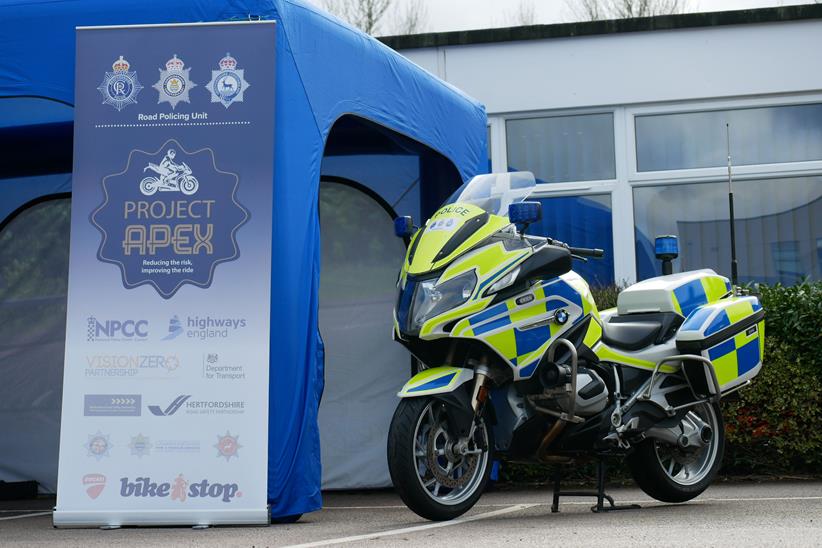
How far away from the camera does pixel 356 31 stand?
7051 millimetres

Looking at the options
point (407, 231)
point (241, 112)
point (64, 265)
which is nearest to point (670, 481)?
point (407, 231)

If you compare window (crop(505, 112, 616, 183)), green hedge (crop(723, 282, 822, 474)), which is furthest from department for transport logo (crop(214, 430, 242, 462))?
window (crop(505, 112, 616, 183))

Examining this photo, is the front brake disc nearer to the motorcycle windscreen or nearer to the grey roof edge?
the motorcycle windscreen

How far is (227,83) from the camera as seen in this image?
6.08 m

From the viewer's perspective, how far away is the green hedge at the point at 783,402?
26.3 feet

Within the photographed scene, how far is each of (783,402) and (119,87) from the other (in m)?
4.67

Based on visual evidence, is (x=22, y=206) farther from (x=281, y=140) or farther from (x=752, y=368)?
(x=752, y=368)

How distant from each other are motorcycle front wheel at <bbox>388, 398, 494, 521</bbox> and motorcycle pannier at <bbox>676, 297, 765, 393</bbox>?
51.9 inches

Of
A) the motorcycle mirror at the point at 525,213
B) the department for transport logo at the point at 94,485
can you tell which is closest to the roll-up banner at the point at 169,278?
the department for transport logo at the point at 94,485

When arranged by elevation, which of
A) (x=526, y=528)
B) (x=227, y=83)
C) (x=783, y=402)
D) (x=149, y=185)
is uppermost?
(x=227, y=83)

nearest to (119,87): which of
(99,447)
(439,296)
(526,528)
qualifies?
(99,447)

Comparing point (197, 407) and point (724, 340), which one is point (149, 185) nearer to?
point (197, 407)

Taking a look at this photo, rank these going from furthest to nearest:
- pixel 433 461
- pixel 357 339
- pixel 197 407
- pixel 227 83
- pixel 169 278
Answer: pixel 357 339 < pixel 227 83 < pixel 169 278 < pixel 197 407 < pixel 433 461

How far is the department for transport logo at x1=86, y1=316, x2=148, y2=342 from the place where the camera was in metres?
5.93
